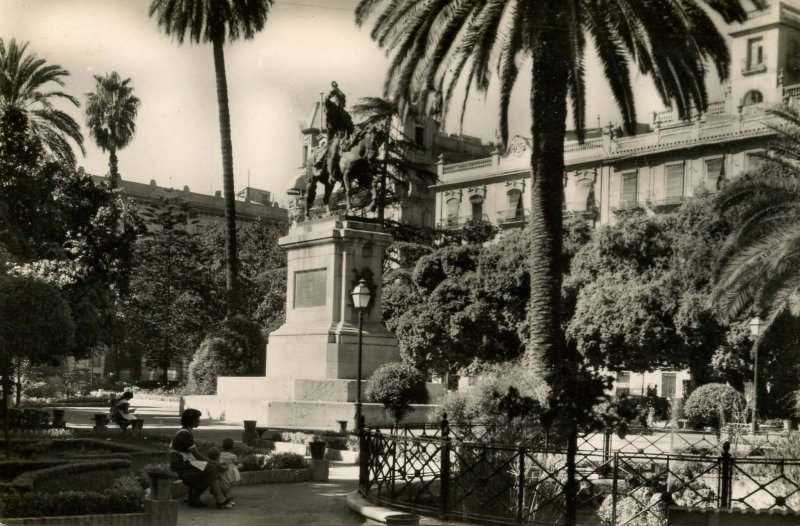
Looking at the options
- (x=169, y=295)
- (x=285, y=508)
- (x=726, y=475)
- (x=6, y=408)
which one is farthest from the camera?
(x=169, y=295)

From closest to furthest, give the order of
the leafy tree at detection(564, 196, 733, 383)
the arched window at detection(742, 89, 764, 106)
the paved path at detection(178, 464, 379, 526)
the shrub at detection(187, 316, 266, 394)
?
1. the paved path at detection(178, 464, 379, 526)
2. the leafy tree at detection(564, 196, 733, 383)
3. the shrub at detection(187, 316, 266, 394)
4. the arched window at detection(742, 89, 764, 106)

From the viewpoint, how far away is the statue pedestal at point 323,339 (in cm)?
2493

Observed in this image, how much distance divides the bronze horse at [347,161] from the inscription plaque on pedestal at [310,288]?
1.83m

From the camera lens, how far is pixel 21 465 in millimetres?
14148

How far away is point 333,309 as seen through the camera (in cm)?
2625

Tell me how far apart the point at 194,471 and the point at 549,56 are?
9673 mm

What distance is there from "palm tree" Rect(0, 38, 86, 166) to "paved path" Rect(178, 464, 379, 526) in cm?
1941

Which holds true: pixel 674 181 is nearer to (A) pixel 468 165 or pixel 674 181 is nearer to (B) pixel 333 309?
(A) pixel 468 165

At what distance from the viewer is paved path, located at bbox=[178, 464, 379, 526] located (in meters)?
11.8

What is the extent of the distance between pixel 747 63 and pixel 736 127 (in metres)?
4.54

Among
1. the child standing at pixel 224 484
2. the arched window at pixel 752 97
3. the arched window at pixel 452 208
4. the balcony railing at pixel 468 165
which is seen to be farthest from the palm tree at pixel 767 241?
the arched window at pixel 452 208

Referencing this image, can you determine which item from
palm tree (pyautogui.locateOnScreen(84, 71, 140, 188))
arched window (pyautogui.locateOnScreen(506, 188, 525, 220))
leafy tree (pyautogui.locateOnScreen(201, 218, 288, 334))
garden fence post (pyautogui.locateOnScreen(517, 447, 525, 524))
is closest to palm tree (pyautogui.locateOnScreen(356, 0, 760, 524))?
garden fence post (pyautogui.locateOnScreen(517, 447, 525, 524))

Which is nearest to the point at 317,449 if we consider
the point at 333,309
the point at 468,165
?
the point at 333,309

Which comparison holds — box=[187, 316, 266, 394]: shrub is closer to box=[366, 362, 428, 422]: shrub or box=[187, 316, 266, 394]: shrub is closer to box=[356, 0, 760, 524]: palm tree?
box=[366, 362, 428, 422]: shrub
